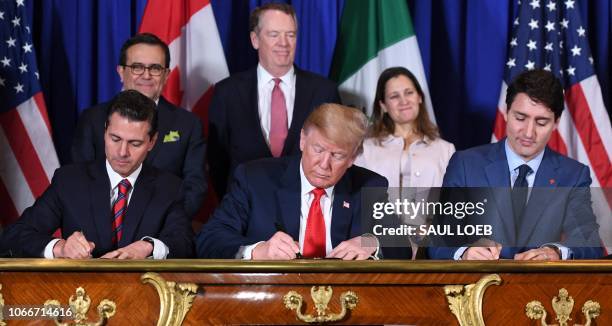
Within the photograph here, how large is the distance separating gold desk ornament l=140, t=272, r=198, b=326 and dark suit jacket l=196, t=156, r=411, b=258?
55 cm

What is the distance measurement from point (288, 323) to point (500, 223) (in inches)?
28.2

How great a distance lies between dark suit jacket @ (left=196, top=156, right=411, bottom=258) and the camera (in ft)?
11.4

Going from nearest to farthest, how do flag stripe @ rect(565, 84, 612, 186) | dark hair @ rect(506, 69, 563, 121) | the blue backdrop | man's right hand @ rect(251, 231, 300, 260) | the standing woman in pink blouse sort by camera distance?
man's right hand @ rect(251, 231, 300, 260) → dark hair @ rect(506, 69, 563, 121) → the standing woman in pink blouse → flag stripe @ rect(565, 84, 612, 186) → the blue backdrop

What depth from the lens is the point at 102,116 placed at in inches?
180

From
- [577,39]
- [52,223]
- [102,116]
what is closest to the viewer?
[52,223]

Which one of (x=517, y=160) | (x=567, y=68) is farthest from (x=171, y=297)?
(x=567, y=68)

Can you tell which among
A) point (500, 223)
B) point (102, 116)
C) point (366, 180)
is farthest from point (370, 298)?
point (102, 116)

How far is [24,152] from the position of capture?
17.8 feet

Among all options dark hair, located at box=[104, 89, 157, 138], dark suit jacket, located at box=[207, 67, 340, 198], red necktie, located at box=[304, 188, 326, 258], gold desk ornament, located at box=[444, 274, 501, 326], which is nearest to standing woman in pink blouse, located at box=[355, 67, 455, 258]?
dark suit jacket, located at box=[207, 67, 340, 198]

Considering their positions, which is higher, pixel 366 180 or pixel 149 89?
pixel 149 89

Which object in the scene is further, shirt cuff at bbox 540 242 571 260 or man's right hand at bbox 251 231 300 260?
shirt cuff at bbox 540 242 571 260

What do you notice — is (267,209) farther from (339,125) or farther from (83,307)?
(83,307)

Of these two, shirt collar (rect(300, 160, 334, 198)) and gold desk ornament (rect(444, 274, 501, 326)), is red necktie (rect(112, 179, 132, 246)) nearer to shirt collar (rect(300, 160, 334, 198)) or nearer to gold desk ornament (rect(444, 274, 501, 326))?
Answer: shirt collar (rect(300, 160, 334, 198))

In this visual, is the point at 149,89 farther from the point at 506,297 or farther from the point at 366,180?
the point at 506,297
